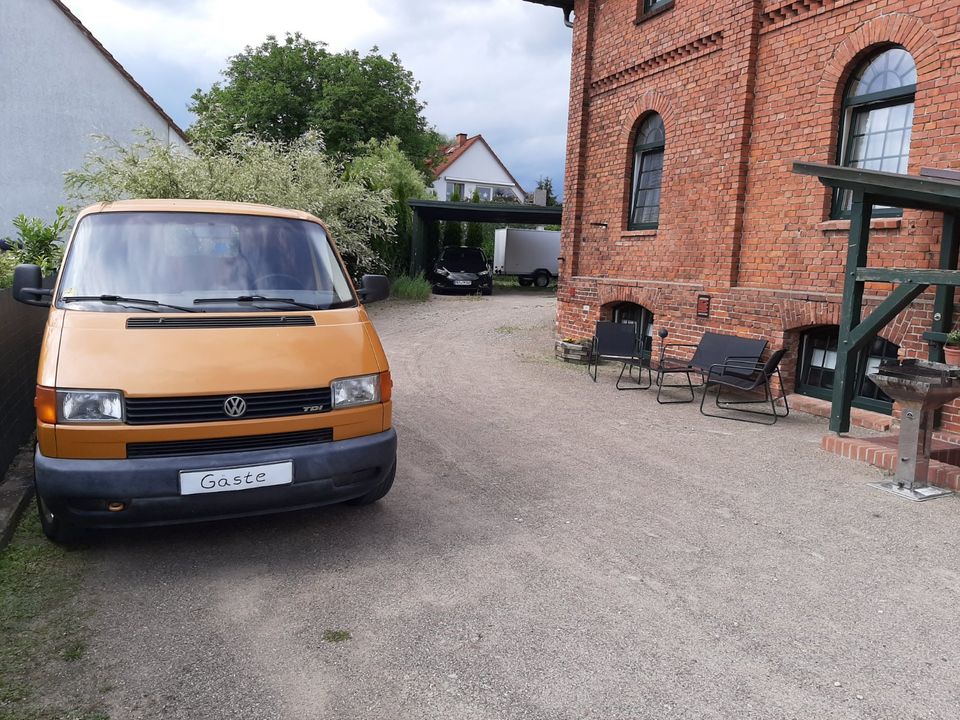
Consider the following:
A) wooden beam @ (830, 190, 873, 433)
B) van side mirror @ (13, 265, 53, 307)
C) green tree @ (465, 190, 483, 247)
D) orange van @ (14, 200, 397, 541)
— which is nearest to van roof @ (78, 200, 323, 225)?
orange van @ (14, 200, 397, 541)

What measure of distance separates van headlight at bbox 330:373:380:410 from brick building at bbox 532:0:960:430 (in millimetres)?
5877

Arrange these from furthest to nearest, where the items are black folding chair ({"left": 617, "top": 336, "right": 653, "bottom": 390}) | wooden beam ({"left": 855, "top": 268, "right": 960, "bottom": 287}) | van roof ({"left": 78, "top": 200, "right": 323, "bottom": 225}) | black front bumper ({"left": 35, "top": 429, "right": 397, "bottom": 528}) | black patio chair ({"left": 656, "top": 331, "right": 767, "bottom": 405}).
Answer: black folding chair ({"left": 617, "top": 336, "right": 653, "bottom": 390}) < black patio chair ({"left": 656, "top": 331, "right": 767, "bottom": 405}) < wooden beam ({"left": 855, "top": 268, "right": 960, "bottom": 287}) < van roof ({"left": 78, "top": 200, "right": 323, "bottom": 225}) < black front bumper ({"left": 35, "top": 429, "right": 397, "bottom": 528})

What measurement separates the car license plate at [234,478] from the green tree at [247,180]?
13.2 m

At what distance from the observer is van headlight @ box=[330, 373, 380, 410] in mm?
4051

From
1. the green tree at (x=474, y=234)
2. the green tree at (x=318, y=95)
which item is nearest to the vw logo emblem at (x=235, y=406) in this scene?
the green tree at (x=474, y=234)

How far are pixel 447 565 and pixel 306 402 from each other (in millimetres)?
1220

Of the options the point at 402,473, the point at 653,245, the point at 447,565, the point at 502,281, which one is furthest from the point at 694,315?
the point at 502,281

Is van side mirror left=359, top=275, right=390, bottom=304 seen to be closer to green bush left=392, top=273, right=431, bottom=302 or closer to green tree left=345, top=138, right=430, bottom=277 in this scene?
green tree left=345, top=138, right=430, bottom=277

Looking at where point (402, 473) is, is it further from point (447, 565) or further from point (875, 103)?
point (875, 103)

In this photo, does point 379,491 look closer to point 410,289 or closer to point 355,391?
point 355,391

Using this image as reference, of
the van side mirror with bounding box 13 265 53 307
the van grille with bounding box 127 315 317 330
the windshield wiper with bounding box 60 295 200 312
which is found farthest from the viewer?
the van side mirror with bounding box 13 265 53 307

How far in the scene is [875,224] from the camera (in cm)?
785

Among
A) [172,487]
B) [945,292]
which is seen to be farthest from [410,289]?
[172,487]

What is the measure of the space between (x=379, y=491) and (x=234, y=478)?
3.62 ft
